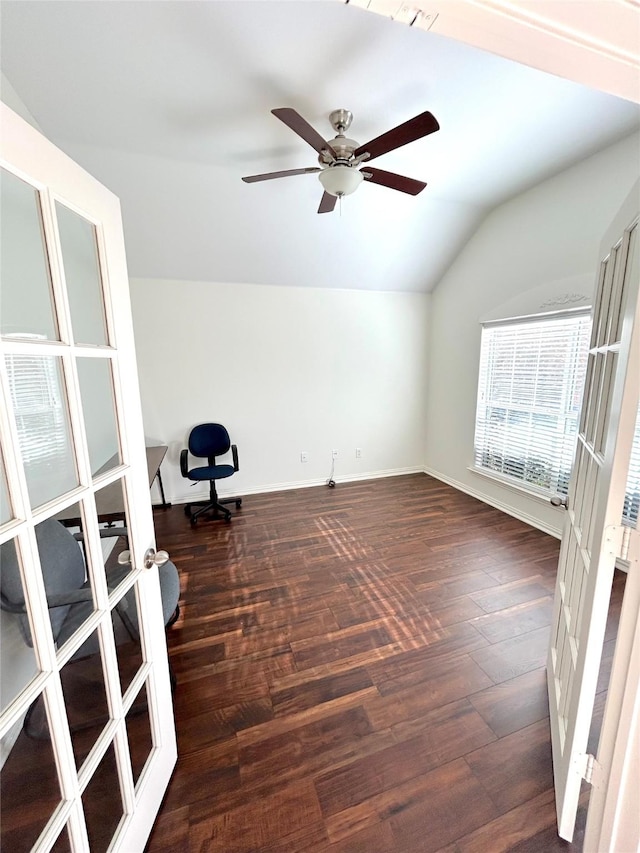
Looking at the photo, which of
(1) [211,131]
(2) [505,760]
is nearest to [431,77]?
(1) [211,131]

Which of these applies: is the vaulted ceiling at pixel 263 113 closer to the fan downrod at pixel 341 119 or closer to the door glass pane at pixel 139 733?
the fan downrod at pixel 341 119

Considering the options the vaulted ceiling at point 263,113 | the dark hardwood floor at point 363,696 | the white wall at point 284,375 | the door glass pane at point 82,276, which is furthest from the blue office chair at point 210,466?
the door glass pane at point 82,276

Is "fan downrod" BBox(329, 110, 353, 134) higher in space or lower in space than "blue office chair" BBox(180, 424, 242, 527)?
higher

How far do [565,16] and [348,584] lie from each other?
2.64m

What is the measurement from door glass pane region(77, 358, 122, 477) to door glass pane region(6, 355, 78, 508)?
0.06 m

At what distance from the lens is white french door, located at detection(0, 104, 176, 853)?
745 mm

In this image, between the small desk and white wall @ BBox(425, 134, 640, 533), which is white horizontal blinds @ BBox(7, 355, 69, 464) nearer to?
the small desk

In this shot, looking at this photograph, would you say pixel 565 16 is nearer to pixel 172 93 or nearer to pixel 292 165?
pixel 172 93

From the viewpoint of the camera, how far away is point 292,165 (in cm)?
A: 263

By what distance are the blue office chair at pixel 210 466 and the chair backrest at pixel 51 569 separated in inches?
101

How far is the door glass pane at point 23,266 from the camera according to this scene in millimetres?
806

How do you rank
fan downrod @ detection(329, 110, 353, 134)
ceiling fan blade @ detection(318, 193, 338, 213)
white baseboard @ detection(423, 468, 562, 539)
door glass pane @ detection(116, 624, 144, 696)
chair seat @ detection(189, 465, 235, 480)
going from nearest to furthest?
door glass pane @ detection(116, 624, 144, 696), fan downrod @ detection(329, 110, 353, 134), ceiling fan blade @ detection(318, 193, 338, 213), white baseboard @ detection(423, 468, 562, 539), chair seat @ detection(189, 465, 235, 480)

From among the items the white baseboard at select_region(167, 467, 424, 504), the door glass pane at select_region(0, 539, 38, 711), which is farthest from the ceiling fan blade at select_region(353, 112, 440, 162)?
the white baseboard at select_region(167, 467, 424, 504)

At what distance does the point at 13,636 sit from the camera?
901 millimetres
